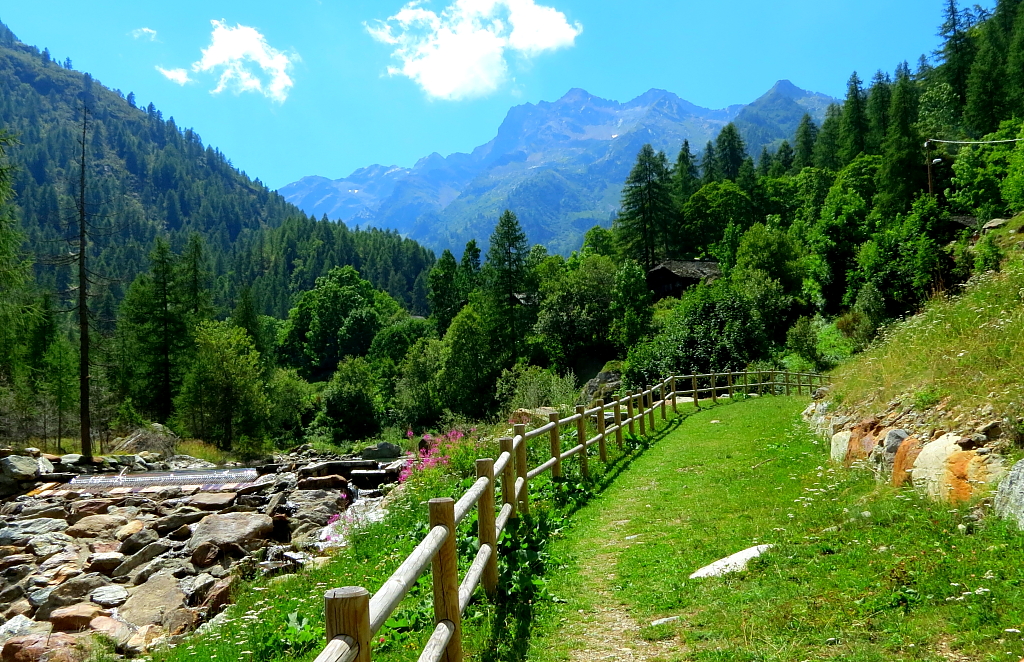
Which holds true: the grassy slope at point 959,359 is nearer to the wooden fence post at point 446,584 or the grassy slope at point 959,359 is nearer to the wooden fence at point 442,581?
the wooden fence at point 442,581

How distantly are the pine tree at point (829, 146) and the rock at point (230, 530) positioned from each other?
8895cm

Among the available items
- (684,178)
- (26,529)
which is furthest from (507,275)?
(26,529)

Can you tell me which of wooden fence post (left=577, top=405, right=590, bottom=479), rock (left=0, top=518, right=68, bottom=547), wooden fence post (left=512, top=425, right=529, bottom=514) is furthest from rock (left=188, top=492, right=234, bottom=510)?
wooden fence post (left=512, top=425, right=529, bottom=514)

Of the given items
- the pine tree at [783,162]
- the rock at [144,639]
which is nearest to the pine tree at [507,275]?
the rock at [144,639]

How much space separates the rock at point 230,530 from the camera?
38.8ft

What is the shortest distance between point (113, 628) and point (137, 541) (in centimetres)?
484

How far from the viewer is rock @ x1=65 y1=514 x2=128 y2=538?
48.0 feet

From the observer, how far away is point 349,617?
7.98ft

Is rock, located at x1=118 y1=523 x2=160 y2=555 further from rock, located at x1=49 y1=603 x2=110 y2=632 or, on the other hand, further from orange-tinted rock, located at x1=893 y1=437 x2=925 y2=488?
orange-tinted rock, located at x1=893 y1=437 x2=925 y2=488

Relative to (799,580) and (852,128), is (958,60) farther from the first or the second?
(799,580)

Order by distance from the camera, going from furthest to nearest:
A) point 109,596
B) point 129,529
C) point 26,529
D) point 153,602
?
point 26,529
point 129,529
point 109,596
point 153,602

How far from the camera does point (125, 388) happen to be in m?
46.1

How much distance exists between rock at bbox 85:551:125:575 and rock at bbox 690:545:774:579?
1127cm

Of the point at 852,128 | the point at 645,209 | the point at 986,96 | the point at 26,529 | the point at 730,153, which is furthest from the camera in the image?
Result: the point at 730,153
